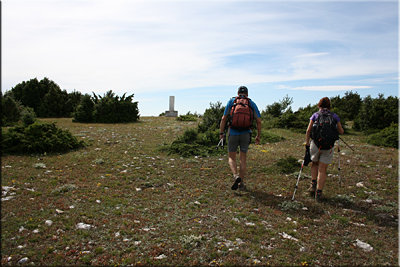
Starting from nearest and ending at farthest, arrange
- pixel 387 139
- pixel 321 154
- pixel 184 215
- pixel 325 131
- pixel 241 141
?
1. pixel 184 215
2. pixel 325 131
3. pixel 321 154
4. pixel 241 141
5. pixel 387 139

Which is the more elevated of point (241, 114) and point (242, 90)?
point (242, 90)

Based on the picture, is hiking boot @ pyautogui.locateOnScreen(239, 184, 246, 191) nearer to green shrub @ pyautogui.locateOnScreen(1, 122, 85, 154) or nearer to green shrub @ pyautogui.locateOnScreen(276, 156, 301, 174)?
green shrub @ pyautogui.locateOnScreen(276, 156, 301, 174)

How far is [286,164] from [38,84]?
109 ft


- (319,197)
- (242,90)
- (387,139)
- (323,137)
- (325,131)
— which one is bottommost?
(319,197)

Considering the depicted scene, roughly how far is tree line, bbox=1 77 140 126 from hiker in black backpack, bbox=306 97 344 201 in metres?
14.1

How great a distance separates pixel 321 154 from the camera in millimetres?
6367

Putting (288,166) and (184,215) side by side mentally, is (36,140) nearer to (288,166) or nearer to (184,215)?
(184,215)

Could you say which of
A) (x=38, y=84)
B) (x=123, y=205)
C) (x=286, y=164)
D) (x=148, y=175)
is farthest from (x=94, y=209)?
(x=38, y=84)

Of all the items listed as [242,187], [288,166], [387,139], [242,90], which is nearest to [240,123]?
[242,90]

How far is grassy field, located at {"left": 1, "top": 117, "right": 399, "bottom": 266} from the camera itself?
159 inches

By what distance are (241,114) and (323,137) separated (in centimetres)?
211

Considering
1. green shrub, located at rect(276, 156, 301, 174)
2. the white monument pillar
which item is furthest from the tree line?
green shrub, located at rect(276, 156, 301, 174)

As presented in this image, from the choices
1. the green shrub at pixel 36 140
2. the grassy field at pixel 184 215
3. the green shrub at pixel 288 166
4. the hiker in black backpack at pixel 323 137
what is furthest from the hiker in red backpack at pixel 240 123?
the green shrub at pixel 36 140

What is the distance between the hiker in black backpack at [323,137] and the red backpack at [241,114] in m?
1.64
